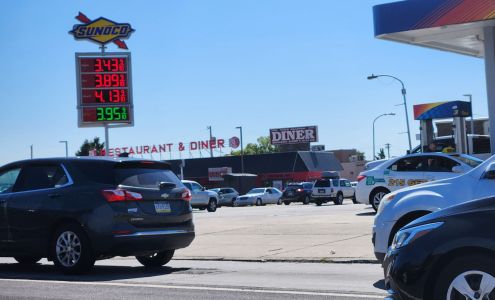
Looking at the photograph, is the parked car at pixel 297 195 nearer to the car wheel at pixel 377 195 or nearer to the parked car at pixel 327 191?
the parked car at pixel 327 191

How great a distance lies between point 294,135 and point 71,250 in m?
77.2

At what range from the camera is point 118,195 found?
949 cm

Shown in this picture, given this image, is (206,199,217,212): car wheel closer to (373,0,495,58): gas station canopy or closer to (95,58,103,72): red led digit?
(95,58,103,72): red led digit

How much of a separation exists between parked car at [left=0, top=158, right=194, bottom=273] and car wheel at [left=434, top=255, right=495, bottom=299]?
18.1 feet

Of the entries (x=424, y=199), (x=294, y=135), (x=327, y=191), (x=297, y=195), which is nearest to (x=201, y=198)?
(x=327, y=191)

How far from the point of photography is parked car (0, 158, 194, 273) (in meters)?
9.45

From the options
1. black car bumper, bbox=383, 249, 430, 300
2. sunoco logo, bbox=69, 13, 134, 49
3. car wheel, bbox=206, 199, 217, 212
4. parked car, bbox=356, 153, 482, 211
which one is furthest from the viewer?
car wheel, bbox=206, 199, 217, 212

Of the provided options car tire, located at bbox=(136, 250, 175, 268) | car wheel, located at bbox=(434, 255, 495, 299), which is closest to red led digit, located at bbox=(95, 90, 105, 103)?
car tire, located at bbox=(136, 250, 175, 268)

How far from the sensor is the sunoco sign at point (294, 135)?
85.2 meters

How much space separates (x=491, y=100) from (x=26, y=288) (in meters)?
13.0

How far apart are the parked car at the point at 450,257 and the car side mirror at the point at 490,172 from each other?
7.42 ft

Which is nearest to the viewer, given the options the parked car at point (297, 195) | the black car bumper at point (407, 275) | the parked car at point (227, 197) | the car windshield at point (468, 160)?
the black car bumper at point (407, 275)

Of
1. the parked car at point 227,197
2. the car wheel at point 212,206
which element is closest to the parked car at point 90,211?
the car wheel at point 212,206

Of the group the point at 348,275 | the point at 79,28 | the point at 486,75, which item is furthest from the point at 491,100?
the point at 79,28
